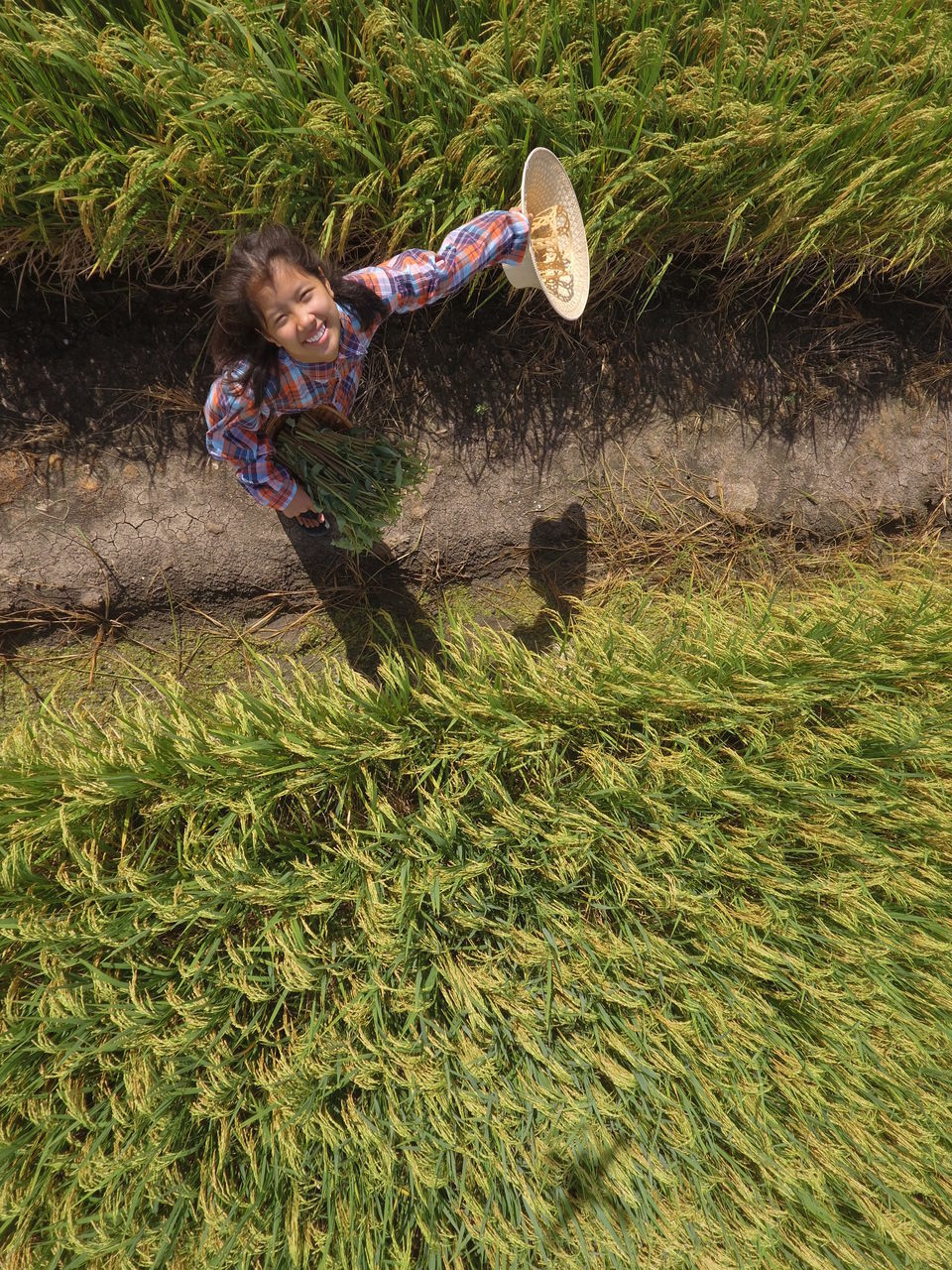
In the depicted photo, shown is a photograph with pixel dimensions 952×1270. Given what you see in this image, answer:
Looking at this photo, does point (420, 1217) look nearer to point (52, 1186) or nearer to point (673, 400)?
point (52, 1186)

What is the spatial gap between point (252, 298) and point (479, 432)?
862mm

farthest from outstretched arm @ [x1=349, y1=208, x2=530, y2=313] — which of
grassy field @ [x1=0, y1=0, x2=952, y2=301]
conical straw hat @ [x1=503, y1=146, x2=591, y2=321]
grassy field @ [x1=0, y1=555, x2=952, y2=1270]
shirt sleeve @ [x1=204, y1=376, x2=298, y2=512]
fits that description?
grassy field @ [x1=0, y1=555, x2=952, y2=1270]

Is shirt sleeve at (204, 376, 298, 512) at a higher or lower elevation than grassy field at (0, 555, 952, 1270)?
higher

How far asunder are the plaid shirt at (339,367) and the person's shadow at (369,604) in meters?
0.40

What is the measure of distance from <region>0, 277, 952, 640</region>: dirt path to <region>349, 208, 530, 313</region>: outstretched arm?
383mm

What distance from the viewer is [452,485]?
1.91 m

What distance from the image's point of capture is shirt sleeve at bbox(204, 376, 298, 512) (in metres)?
1.25

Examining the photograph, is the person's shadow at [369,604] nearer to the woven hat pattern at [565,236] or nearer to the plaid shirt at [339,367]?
the plaid shirt at [339,367]

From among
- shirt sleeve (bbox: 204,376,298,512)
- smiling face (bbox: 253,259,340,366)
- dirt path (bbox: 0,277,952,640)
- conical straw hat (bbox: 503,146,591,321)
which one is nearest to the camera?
smiling face (bbox: 253,259,340,366)

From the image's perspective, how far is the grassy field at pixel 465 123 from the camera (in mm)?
1452

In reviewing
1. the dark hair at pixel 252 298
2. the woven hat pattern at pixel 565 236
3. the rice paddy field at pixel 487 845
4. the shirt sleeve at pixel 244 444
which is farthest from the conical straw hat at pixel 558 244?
the shirt sleeve at pixel 244 444

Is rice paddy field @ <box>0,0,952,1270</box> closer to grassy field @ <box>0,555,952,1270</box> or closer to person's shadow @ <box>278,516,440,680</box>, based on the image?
grassy field @ <box>0,555,952,1270</box>

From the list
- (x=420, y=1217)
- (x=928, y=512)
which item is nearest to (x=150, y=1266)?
(x=420, y=1217)

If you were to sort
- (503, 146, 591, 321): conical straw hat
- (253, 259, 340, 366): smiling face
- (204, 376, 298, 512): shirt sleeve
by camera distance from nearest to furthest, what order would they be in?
(253, 259, 340, 366): smiling face, (204, 376, 298, 512): shirt sleeve, (503, 146, 591, 321): conical straw hat
